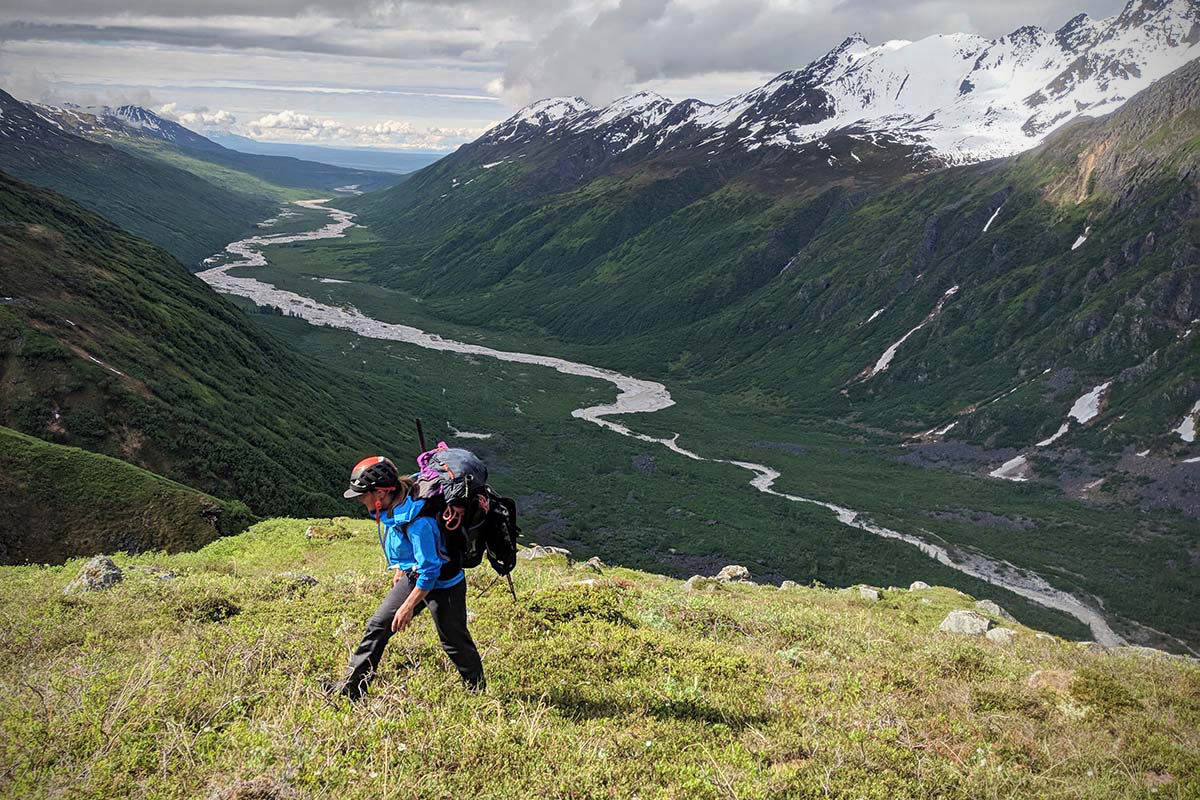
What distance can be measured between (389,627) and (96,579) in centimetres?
1095

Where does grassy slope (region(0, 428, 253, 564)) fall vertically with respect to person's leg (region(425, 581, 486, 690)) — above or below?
below

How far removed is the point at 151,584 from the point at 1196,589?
8839 centimetres

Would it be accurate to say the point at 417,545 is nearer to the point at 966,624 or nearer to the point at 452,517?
the point at 452,517

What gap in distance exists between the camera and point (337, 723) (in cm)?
830

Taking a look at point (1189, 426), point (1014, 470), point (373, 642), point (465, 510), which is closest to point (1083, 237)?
point (1189, 426)

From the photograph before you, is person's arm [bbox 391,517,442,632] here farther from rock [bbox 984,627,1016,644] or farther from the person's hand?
rock [bbox 984,627,1016,644]

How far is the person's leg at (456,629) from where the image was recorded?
29.9 feet

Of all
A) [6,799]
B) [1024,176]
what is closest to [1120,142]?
[1024,176]

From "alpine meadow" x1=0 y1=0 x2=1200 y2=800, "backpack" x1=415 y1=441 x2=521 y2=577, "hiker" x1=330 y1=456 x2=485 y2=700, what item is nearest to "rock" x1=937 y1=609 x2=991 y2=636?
"alpine meadow" x1=0 y1=0 x2=1200 y2=800

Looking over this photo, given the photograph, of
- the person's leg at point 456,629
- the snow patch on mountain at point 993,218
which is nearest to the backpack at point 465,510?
the person's leg at point 456,629

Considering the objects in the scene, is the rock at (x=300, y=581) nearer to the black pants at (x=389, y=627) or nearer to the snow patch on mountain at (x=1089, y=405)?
the black pants at (x=389, y=627)

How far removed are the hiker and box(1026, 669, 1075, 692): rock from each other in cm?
1124

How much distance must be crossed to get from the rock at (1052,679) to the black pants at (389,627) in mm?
11259

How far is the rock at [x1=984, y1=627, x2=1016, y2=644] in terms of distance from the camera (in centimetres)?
1920
